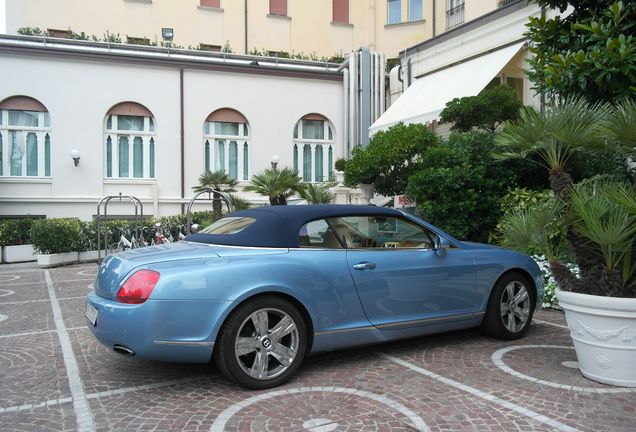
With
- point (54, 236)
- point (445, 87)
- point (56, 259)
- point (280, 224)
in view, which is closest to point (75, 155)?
point (54, 236)

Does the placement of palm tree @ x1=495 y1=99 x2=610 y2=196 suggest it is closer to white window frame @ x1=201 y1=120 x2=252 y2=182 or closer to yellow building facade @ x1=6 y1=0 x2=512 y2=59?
white window frame @ x1=201 y1=120 x2=252 y2=182

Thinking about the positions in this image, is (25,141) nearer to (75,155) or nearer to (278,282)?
(75,155)

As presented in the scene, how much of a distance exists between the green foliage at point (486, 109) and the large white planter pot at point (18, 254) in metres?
12.0

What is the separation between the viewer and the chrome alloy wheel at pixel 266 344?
4105 millimetres

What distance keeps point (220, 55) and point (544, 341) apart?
16.5 metres

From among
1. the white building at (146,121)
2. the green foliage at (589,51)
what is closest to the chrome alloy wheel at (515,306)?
the green foliage at (589,51)

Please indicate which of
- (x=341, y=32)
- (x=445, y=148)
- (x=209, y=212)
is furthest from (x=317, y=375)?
(x=341, y=32)

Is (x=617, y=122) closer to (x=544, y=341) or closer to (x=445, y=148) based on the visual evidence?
(x=544, y=341)

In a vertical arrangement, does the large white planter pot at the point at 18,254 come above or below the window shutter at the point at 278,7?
below

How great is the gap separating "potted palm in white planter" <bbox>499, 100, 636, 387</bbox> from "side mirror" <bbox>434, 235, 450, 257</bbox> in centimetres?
63

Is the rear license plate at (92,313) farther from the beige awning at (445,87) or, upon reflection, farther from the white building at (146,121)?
the white building at (146,121)

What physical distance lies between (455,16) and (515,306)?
1904 centimetres

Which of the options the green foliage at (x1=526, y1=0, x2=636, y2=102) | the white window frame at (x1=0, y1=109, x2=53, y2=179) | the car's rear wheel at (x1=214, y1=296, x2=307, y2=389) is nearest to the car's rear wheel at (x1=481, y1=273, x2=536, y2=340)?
the car's rear wheel at (x1=214, y1=296, x2=307, y2=389)

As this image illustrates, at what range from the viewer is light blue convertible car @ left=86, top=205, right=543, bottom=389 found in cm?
395
